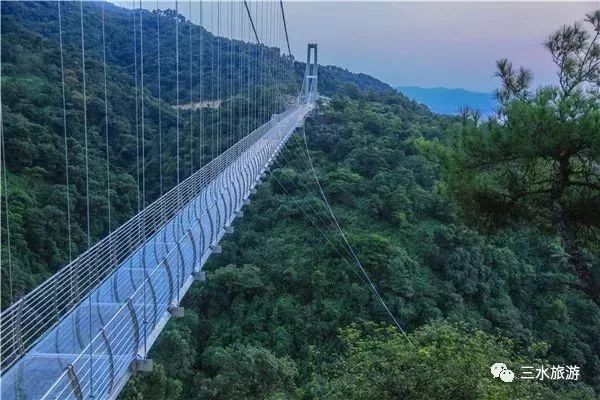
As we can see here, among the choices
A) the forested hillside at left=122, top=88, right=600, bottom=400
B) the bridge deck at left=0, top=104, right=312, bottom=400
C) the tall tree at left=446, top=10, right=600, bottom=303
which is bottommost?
the forested hillside at left=122, top=88, right=600, bottom=400

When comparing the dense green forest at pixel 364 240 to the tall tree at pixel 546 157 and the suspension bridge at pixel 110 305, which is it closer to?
the tall tree at pixel 546 157

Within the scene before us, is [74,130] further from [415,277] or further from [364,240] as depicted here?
[415,277]

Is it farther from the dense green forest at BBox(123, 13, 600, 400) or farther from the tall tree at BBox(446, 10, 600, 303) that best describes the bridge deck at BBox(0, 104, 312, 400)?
the tall tree at BBox(446, 10, 600, 303)

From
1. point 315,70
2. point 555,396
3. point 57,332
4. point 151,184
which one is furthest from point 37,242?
point 315,70

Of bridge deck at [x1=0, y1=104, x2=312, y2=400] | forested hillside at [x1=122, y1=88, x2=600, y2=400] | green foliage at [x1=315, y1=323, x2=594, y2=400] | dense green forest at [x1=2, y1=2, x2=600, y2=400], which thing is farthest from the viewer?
forested hillside at [x1=122, y1=88, x2=600, y2=400]

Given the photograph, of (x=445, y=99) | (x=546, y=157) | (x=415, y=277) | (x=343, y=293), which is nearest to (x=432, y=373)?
(x=546, y=157)

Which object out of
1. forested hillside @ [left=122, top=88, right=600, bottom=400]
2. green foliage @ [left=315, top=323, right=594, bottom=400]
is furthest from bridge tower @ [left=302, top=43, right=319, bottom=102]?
green foliage @ [left=315, top=323, right=594, bottom=400]
